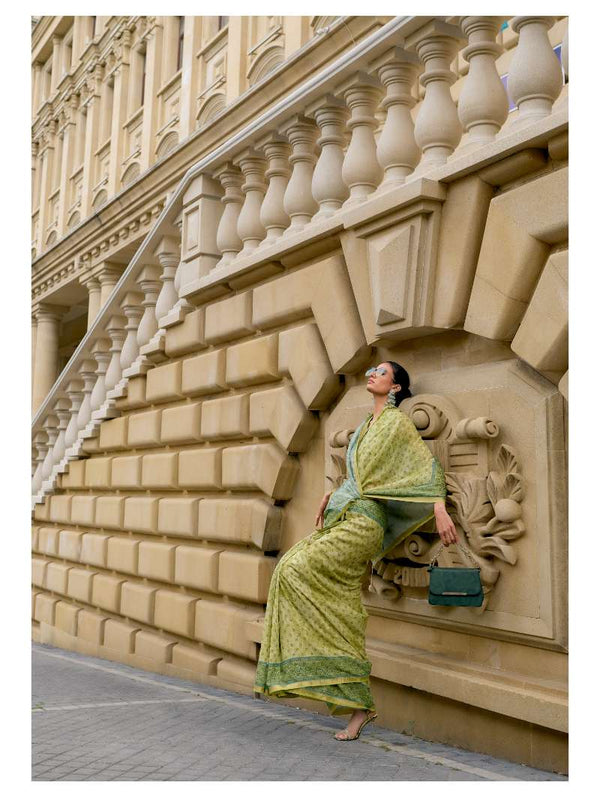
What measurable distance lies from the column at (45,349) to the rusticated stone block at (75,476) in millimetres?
11956

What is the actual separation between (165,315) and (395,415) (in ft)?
13.3

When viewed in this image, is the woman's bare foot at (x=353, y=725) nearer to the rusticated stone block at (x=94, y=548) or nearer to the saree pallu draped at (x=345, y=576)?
the saree pallu draped at (x=345, y=576)

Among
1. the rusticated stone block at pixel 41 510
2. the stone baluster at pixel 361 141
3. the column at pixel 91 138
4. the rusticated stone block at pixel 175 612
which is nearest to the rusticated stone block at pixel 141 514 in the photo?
the rusticated stone block at pixel 175 612

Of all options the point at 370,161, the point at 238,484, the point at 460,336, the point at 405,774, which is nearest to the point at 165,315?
the point at 238,484

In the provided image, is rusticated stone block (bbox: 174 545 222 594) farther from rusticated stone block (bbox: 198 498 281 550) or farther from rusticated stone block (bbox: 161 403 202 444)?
rusticated stone block (bbox: 161 403 202 444)

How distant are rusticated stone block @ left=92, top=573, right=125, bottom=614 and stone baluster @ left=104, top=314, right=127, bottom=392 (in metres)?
2.01

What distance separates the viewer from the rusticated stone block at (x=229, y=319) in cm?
694

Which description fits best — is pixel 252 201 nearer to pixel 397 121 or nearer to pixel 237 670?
pixel 397 121

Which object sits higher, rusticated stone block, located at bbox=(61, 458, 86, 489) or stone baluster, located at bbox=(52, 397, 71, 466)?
stone baluster, located at bbox=(52, 397, 71, 466)

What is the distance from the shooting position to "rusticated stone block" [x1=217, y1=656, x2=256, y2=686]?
6.38 metres

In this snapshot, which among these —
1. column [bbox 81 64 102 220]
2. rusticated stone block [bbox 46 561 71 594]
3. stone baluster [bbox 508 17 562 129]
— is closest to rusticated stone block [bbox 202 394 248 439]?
stone baluster [bbox 508 17 562 129]

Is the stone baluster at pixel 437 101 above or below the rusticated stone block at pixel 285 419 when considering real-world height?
above

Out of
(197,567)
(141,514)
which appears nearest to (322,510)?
(197,567)

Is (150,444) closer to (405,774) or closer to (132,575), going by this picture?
(132,575)
